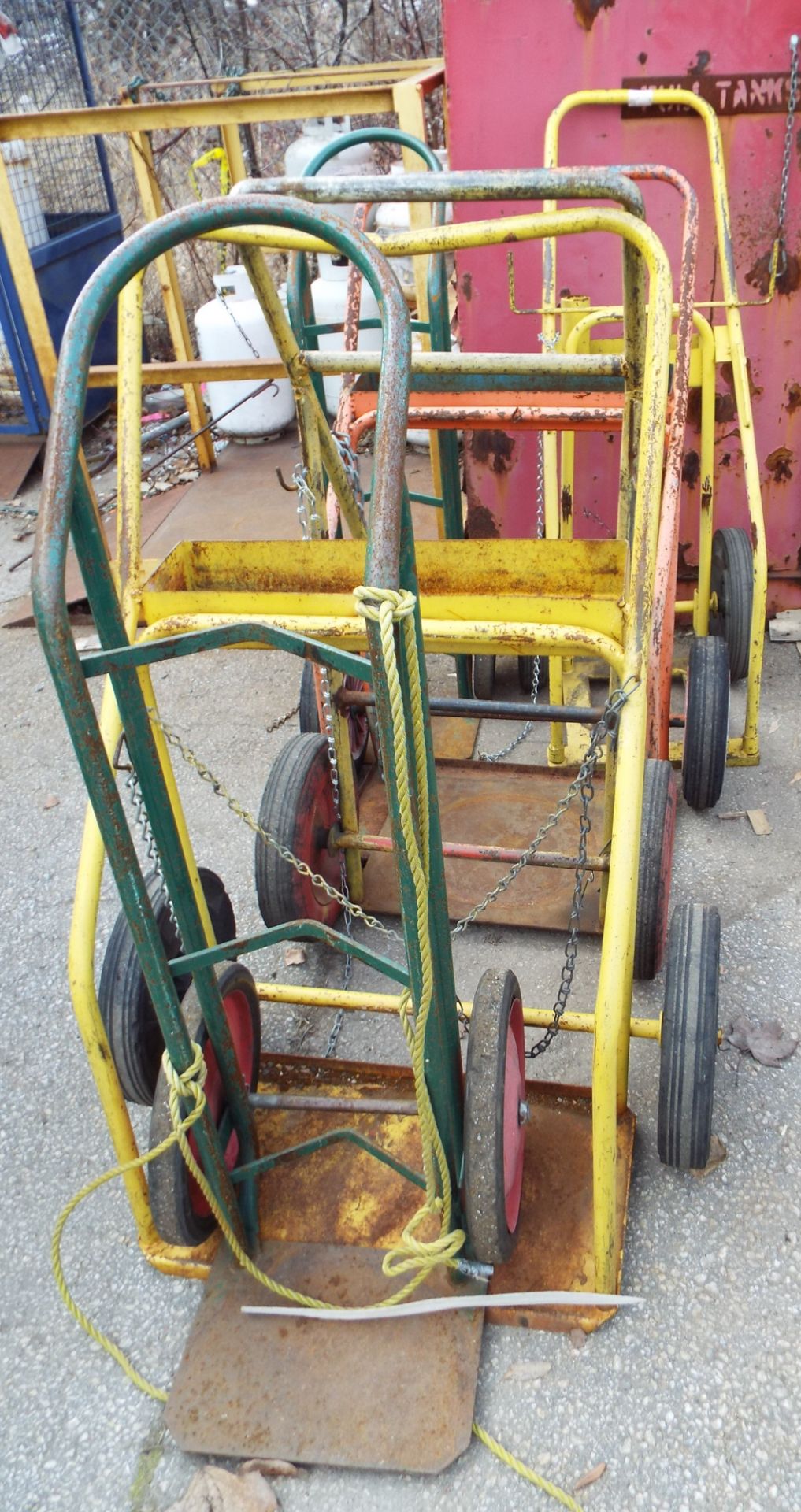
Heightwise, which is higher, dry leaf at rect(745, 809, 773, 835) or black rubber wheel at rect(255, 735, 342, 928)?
black rubber wheel at rect(255, 735, 342, 928)

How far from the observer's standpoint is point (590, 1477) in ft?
5.93

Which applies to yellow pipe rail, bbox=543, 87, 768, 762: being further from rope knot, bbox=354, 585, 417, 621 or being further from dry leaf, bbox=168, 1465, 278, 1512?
dry leaf, bbox=168, 1465, 278, 1512

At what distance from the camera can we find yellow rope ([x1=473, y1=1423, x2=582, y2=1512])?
178 centimetres

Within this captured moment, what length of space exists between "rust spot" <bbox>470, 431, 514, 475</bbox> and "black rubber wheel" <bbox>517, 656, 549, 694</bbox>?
0.72 m

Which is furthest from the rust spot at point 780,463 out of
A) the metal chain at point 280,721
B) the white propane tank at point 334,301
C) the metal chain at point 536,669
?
the white propane tank at point 334,301

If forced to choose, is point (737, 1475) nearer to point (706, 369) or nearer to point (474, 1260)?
point (474, 1260)

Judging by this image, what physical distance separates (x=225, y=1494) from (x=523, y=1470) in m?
0.50

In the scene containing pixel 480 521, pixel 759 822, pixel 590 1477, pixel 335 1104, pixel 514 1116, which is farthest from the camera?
pixel 480 521

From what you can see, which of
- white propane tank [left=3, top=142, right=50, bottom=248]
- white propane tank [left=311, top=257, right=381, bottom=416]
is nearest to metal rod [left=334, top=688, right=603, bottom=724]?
white propane tank [left=311, top=257, right=381, bottom=416]

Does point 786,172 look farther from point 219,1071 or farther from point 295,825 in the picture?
point 219,1071

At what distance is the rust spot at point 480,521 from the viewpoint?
4.16 m

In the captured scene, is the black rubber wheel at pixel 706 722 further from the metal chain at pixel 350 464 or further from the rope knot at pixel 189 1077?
the rope knot at pixel 189 1077

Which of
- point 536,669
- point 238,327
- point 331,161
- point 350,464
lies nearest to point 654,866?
point 536,669

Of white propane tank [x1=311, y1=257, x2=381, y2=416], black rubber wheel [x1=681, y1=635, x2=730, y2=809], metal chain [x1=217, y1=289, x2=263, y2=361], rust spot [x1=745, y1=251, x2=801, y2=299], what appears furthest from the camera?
metal chain [x1=217, y1=289, x2=263, y2=361]
